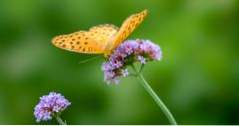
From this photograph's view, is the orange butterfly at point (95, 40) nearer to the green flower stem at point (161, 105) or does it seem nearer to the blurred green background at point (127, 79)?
the green flower stem at point (161, 105)

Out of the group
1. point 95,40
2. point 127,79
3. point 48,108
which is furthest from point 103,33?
point 127,79

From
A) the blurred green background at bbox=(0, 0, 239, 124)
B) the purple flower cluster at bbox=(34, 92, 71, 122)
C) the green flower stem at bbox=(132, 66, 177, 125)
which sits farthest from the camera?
the blurred green background at bbox=(0, 0, 239, 124)

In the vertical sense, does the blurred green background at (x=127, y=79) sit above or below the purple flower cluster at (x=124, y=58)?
above

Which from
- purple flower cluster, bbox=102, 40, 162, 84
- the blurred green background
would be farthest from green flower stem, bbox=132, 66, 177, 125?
the blurred green background

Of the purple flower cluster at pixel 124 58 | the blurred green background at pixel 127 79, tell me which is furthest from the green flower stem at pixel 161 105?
the blurred green background at pixel 127 79

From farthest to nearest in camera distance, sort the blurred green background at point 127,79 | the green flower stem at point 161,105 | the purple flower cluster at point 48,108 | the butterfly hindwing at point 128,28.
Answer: the blurred green background at point 127,79
the butterfly hindwing at point 128,28
the purple flower cluster at point 48,108
the green flower stem at point 161,105

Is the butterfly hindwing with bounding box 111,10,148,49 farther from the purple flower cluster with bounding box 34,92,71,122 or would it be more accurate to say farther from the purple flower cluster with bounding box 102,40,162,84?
the purple flower cluster with bounding box 34,92,71,122

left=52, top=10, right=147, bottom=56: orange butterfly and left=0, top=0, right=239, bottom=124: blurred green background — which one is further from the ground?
left=0, top=0, right=239, bottom=124: blurred green background
